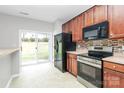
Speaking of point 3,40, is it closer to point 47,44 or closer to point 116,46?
point 47,44

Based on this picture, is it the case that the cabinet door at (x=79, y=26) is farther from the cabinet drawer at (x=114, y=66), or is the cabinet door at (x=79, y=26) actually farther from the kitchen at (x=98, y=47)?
the cabinet drawer at (x=114, y=66)

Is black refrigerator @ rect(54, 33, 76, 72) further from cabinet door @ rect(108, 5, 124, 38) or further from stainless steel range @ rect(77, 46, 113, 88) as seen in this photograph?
cabinet door @ rect(108, 5, 124, 38)

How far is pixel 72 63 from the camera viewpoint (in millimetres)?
3877

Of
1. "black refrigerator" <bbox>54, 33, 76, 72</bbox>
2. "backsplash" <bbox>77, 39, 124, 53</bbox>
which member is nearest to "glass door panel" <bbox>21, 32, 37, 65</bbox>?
"black refrigerator" <bbox>54, 33, 76, 72</bbox>

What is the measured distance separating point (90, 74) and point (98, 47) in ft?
3.24

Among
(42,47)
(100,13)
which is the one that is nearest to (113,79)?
(100,13)

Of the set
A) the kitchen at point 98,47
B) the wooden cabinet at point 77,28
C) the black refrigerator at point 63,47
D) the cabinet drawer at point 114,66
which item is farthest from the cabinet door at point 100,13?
the black refrigerator at point 63,47

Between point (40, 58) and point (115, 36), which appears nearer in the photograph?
point (115, 36)

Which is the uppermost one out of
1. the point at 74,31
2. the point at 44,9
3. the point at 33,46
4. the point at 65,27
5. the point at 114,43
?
the point at 44,9

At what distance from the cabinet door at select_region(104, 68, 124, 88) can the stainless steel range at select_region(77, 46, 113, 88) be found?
0.13 metres

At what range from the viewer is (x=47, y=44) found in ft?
20.1

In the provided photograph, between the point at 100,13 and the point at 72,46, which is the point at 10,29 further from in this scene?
the point at 100,13

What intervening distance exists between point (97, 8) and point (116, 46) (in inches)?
43.8

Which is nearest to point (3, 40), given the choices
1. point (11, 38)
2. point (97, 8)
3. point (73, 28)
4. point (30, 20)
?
point (11, 38)
